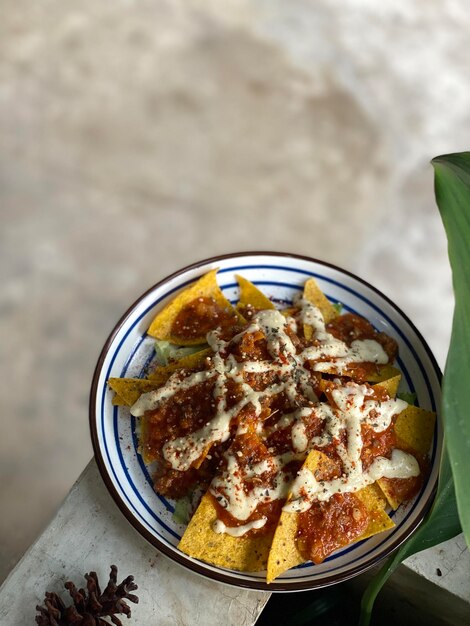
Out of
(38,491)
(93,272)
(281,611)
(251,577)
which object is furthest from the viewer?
(93,272)

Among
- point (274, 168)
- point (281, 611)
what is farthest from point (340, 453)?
point (274, 168)

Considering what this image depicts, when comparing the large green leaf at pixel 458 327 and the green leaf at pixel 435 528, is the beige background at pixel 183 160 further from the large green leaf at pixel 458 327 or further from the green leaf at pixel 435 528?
the large green leaf at pixel 458 327

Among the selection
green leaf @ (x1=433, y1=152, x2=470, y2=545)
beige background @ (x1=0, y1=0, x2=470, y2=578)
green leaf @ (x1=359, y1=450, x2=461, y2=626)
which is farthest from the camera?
beige background @ (x1=0, y1=0, x2=470, y2=578)

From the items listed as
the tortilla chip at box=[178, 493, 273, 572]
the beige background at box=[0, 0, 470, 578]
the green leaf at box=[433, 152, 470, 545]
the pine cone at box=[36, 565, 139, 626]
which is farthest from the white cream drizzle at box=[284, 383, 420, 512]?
the beige background at box=[0, 0, 470, 578]

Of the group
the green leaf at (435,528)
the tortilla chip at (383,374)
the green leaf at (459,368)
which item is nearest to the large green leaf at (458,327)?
the green leaf at (459,368)

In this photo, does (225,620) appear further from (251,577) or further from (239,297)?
(239,297)

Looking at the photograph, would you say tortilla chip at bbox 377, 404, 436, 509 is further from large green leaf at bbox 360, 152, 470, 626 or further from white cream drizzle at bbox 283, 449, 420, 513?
large green leaf at bbox 360, 152, 470, 626

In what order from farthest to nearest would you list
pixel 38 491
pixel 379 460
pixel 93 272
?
pixel 93 272
pixel 38 491
pixel 379 460
